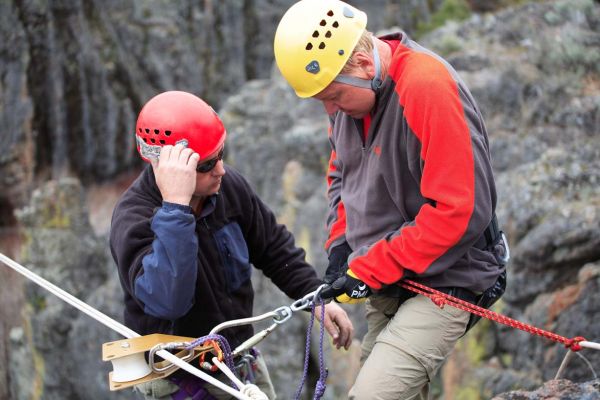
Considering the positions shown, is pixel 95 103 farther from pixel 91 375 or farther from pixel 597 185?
pixel 597 185

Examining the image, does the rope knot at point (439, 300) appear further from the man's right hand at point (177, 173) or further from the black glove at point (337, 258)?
the man's right hand at point (177, 173)

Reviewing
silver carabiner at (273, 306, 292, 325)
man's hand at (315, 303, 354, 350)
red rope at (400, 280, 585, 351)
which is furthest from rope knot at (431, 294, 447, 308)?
man's hand at (315, 303, 354, 350)

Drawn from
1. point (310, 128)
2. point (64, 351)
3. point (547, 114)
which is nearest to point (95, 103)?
point (64, 351)

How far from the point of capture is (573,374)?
5520mm

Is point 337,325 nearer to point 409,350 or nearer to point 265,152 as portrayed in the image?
point 409,350

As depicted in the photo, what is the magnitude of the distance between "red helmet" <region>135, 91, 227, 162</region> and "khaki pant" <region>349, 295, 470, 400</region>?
1.36m

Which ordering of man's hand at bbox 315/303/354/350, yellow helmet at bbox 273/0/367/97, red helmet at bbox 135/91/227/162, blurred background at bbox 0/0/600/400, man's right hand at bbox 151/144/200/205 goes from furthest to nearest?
blurred background at bbox 0/0/600/400 → man's hand at bbox 315/303/354/350 → red helmet at bbox 135/91/227/162 → man's right hand at bbox 151/144/200/205 → yellow helmet at bbox 273/0/367/97

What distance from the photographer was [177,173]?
3607 millimetres

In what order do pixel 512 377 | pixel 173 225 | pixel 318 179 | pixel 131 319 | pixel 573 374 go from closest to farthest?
1. pixel 173 225
2. pixel 131 319
3. pixel 573 374
4. pixel 512 377
5. pixel 318 179

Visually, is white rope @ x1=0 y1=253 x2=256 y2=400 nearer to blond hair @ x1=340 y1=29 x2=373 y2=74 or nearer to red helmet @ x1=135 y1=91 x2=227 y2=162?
red helmet @ x1=135 y1=91 x2=227 y2=162

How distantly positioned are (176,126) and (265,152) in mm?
6978

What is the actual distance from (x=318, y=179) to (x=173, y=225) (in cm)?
636

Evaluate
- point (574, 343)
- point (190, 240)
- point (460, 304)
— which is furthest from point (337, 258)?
point (574, 343)

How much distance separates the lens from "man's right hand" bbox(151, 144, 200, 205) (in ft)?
11.8
